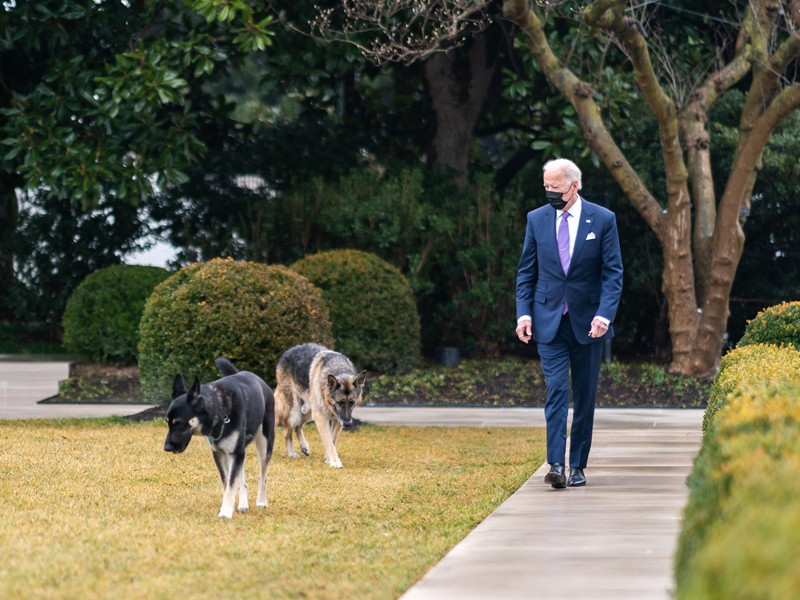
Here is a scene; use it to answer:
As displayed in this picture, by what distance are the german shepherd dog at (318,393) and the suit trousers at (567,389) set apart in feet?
6.56

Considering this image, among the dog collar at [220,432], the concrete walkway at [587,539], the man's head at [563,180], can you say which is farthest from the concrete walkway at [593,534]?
the man's head at [563,180]

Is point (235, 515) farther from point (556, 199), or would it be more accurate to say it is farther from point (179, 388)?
point (556, 199)

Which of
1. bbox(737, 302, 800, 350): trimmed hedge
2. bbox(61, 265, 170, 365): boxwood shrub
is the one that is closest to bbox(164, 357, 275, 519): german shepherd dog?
bbox(737, 302, 800, 350): trimmed hedge

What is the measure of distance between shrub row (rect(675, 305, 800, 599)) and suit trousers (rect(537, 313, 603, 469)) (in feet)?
6.84

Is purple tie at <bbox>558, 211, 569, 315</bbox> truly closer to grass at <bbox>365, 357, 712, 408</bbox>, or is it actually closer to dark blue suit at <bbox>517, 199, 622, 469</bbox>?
dark blue suit at <bbox>517, 199, 622, 469</bbox>

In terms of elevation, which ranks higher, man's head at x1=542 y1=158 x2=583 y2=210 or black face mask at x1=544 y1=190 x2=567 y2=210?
man's head at x1=542 y1=158 x2=583 y2=210

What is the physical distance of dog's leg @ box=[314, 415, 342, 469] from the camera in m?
10.2

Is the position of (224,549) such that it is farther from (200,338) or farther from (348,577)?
(200,338)

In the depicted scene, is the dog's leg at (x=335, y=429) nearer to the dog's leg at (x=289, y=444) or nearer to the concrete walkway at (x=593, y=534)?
the dog's leg at (x=289, y=444)

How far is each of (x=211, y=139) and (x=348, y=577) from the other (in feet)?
53.2

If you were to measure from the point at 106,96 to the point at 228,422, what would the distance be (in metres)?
9.57

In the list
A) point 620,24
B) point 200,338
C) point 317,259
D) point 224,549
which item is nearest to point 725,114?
point 620,24

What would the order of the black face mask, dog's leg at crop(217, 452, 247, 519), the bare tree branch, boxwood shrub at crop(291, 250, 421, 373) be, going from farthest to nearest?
boxwood shrub at crop(291, 250, 421, 373) → the bare tree branch → the black face mask → dog's leg at crop(217, 452, 247, 519)

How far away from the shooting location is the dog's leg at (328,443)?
10.2 m
